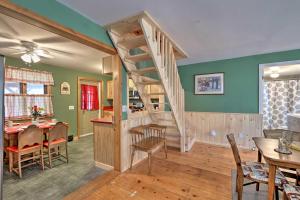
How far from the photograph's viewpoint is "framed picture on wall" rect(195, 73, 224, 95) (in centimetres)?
391

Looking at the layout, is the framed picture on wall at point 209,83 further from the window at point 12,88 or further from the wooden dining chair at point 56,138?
the window at point 12,88

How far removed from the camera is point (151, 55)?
215 cm

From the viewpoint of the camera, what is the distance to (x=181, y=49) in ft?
10.1

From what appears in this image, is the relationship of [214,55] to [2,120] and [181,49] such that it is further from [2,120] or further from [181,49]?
[2,120]

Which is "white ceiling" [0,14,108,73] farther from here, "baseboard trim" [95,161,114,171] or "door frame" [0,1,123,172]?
"baseboard trim" [95,161,114,171]

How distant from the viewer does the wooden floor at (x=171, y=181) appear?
1.90 m

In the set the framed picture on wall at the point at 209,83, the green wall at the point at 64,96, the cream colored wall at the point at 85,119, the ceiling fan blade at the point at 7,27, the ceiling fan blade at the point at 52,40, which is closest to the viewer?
the ceiling fan blade at the point at 7,27

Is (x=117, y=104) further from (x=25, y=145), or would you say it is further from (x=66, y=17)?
(x=25, y=145)

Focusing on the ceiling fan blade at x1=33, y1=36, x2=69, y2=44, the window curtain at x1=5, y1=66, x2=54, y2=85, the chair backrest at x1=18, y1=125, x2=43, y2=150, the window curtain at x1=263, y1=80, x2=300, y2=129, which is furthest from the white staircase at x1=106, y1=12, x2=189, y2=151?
the window curtain at x1=263, y1=80, x2=300, y2=129

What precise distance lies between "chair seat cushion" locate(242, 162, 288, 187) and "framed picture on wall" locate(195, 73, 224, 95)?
247 cm

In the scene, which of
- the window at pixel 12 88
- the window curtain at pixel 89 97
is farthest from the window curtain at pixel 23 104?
the window curtain at pixel 89 97

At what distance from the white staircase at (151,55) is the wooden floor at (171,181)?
76 cm

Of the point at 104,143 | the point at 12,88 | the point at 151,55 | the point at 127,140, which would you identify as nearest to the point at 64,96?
the point at 12,88

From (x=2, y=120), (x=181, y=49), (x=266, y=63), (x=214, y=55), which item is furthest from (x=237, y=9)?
(x=2, y=120)
